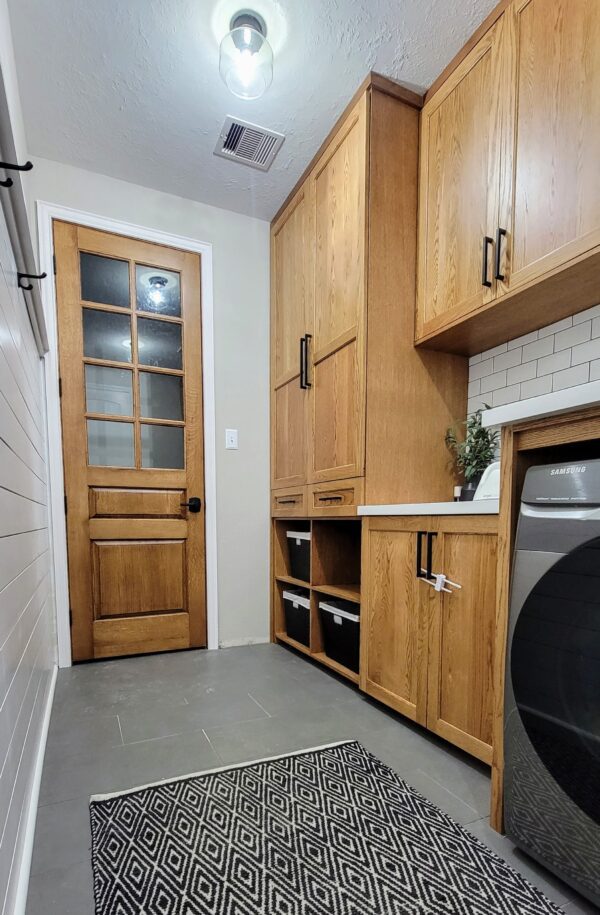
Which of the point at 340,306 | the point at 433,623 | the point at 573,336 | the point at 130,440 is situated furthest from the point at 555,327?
the point at 130,440

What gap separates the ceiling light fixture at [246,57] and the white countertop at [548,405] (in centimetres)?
155

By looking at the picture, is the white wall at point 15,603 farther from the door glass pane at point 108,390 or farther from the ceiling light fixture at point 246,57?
the door glass pane at point 108,390

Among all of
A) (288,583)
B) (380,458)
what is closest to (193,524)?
(288,583)

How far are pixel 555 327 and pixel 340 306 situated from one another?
85 cm

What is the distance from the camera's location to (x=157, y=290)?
2461mm

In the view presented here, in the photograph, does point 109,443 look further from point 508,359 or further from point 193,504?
point 508,359

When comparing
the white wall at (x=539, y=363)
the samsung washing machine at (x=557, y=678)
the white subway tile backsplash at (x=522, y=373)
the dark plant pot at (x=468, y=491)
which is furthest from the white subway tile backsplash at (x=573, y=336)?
the samsung washing machine at (x=557, y=678)

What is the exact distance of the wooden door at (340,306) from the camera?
1828 mm

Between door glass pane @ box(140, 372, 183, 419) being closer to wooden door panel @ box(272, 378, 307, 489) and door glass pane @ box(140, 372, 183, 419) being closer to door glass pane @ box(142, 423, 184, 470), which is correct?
door glass pane @ box(142, 423, 184, 470)

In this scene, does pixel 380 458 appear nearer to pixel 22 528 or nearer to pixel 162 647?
pixel 22 528

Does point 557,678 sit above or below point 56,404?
below

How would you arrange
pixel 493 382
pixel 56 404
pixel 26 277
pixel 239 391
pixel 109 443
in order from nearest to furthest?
1. pixel 26 277
2. pixel 493 382
3. pixel 56 404
4. pixel 109 443
5. pixel 239 391

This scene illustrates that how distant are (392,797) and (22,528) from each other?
117 centimetres

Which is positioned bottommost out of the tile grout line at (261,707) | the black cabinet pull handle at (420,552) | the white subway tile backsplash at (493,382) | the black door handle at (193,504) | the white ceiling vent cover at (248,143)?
the tile grout line at (261,707)
